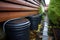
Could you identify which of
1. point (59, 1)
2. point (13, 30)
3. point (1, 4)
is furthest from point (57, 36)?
point (1, 4)

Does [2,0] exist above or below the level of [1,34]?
above

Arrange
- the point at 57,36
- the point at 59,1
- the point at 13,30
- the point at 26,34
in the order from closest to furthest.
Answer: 1. the point at 13,30
2. the point at 26,34
3. the point at 57,36
4. the point at 59,1

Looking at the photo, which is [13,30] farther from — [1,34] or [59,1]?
[59,1]

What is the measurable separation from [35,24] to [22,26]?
1053mm

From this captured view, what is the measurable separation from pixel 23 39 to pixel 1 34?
1.05 feet

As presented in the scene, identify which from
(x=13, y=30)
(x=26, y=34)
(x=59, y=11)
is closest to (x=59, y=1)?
(x=59, y=11)

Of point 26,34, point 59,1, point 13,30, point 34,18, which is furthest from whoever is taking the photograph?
point 34,18

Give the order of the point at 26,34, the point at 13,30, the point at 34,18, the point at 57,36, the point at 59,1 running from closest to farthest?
the point at 13,30 → the point at 26,34 → the point at 57,36 → the point at 59,1 → the point at 34,18

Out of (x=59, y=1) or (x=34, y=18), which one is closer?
(x=59, y=1)

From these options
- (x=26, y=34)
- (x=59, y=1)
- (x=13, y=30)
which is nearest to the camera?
(x=13, y=30)

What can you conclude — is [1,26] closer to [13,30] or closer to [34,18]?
[13,30]

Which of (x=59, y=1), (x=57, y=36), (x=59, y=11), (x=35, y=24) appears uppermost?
(x=59, y=1)

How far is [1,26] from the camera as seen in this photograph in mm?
1417

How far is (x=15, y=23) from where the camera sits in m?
1.31
